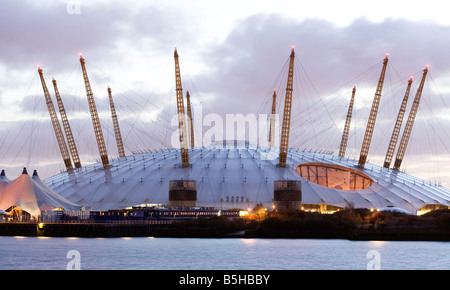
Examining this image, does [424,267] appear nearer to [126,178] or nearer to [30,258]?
[30,258]

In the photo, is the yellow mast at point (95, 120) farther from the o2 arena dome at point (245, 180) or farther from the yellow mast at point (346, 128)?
the yellow mast at point (346, 128)

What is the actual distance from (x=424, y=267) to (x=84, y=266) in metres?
36.6

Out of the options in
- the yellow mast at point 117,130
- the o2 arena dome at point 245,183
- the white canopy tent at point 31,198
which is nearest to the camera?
the white canopy tent at point 31,198

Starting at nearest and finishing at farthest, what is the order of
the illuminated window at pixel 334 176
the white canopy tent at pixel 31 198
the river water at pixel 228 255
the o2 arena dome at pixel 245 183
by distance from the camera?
the river water at pixel 228 255 < the white canopy tent at pixel 31 198 < the o2 arena dome at pixel 245 183 < the illuminated window at pixel 334 176

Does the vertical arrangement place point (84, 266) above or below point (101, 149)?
below

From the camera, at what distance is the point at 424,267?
7956cm

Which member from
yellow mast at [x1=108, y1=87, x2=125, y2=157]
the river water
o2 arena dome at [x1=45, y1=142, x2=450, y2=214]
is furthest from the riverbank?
yellow mast at [x1=108, y1=87, x2=125, y2=157]

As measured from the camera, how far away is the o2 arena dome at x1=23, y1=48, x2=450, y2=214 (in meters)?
141

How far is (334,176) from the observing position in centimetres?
15762

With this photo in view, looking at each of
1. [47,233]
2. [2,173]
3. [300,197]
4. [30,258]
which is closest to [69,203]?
[47,233]

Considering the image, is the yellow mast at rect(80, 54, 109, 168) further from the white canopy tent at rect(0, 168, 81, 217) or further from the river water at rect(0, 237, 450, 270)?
the river water at rect(0, 237, 450, 270)

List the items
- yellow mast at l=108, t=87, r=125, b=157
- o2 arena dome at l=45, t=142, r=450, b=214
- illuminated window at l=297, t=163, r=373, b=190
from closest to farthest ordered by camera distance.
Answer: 1. o2 arena dome at l=45, t=142, r=450, b=214
2. illuminated window at l=297, t=163, r=373, b=190
3. yellow mast at l=108, t=87, r=125, b=157

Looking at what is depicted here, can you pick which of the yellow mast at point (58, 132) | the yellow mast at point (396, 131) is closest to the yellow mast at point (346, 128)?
the yellow mast at point (396, 131)

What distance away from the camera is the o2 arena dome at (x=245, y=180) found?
141250 mm
